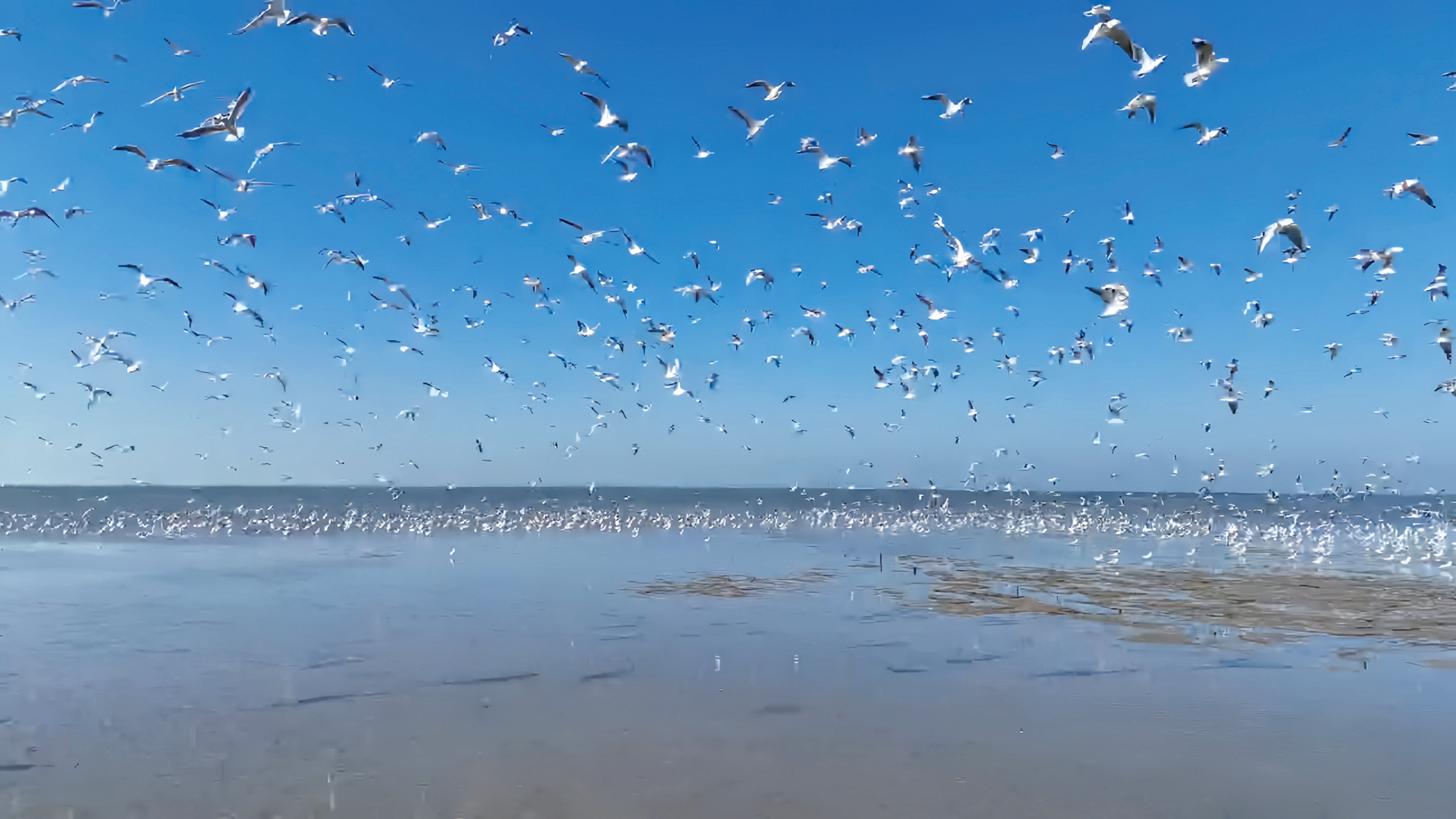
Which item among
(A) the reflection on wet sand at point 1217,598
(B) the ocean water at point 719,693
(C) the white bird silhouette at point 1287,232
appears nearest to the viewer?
(B) the ocean water at point 719,693

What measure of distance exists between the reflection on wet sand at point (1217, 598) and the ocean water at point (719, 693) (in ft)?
0.46

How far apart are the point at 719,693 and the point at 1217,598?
13.9 metres

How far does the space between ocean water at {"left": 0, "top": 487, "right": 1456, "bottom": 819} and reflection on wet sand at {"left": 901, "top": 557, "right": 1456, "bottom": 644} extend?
0.14 metres

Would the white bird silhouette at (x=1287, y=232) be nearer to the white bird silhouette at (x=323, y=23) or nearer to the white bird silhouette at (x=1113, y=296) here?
the white bird silhouette at (x=1113, y=296)

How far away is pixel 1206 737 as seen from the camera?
8.97 m

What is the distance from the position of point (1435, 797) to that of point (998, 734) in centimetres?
377

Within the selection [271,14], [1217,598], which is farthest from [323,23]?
[1217,598]

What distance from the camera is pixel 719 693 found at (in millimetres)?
10734

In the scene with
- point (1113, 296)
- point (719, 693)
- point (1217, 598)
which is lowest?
point (719, 693)

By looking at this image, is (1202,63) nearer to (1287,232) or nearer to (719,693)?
(1287,232)

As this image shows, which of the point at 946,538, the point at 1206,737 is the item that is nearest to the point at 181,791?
the point at 1206,737

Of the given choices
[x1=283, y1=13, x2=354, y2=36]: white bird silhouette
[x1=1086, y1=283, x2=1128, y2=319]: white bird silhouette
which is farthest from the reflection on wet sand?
[x1=283, y1=13, x2=354, y2=36]: white bird silhouette

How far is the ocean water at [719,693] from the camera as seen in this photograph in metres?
7.48

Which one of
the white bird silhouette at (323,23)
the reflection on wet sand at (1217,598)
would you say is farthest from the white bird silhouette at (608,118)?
the reflection on wet sand at (1217,598)
